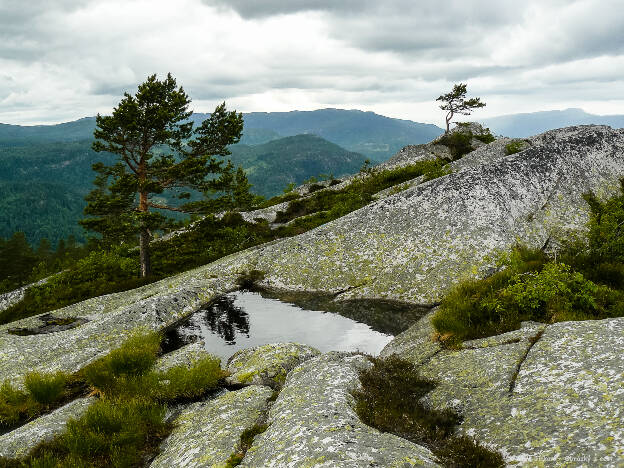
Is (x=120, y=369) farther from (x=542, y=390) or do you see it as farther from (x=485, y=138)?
(x=485, y=138)

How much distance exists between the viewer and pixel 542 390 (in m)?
7.48

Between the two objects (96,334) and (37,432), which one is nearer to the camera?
(37,432)

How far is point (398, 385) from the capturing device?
29.5ft

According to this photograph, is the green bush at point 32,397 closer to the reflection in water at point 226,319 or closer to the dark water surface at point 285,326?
the dark water surface at point 285,326

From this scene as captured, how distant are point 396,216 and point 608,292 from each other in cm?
1007

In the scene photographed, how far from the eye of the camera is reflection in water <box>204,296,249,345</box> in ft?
47.6

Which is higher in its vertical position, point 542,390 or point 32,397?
point 542,390

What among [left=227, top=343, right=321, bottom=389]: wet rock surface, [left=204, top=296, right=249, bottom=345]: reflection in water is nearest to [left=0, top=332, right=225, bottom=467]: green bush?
[left=227, top=343, right=321, bottom=389]: wet rock surface

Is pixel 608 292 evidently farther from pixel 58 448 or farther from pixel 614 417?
pixel 58 448

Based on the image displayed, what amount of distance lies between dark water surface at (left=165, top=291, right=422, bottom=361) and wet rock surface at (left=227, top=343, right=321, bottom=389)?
41.0 inches

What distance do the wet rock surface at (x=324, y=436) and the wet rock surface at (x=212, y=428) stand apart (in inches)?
23.4

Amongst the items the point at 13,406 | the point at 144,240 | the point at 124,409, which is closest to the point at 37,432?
the point at 124,409

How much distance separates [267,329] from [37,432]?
24.7ft

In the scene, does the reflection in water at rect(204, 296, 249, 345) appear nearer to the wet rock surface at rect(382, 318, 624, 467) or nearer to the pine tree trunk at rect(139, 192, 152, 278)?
the wet rock surface at rect(382, 318, 624, 467)
